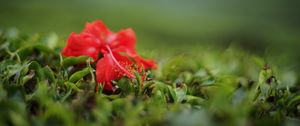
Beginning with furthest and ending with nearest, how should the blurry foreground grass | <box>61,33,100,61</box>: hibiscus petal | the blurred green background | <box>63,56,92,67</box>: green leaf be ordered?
the blurred green background → <box>61,33,100,61</box>: hibiscus petal → <box>63,56,92,67</box>: green leaf → the blurry foreground grass

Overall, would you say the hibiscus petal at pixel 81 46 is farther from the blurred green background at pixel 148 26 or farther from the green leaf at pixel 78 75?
the blurred green background at pixel 148 26

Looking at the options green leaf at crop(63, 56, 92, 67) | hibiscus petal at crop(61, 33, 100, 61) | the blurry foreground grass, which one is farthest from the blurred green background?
green leaf at crop(63, 56, 92, 67)

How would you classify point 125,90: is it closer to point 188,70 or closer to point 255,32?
point 188,70

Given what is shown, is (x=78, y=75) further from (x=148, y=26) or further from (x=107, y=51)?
(x=148, y=26)

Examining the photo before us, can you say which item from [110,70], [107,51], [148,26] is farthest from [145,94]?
[148,26]

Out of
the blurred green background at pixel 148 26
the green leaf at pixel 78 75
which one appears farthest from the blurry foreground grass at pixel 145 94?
the blurred green background at pixel 148 26

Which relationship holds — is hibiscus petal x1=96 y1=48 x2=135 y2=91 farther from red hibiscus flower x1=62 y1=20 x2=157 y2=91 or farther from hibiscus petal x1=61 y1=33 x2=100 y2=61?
hibiscus petal x1=61 y1=33 x2=100 y2=61
